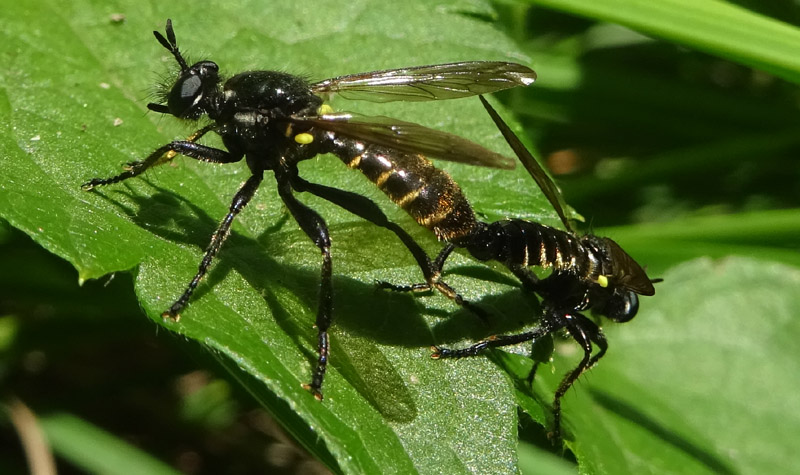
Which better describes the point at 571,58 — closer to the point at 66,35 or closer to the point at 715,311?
the point at 715,311

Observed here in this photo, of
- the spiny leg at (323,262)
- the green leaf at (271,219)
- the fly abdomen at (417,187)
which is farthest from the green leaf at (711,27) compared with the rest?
the spiny leg at (323,262)

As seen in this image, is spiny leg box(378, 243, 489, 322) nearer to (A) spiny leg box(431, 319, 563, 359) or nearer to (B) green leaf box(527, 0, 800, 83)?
(A) spiny leg box(431, 319, 563, 359)

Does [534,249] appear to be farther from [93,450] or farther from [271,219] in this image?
[93,450]

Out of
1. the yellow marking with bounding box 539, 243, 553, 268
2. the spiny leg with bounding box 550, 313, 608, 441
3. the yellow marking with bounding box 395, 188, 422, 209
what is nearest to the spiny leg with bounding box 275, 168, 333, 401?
the yellow marking with bounding box 395, 188, 422, 209

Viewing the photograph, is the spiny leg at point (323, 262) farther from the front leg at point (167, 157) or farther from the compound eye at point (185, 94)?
the compound eye at point (185, 94)

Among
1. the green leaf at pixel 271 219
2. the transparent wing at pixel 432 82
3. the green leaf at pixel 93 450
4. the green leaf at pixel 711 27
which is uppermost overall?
the green leaf at pixel 711 27

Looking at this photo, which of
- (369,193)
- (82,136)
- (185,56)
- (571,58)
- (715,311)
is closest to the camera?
(82,136)

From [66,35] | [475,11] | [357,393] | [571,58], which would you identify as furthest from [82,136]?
[571,58]
